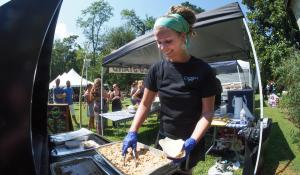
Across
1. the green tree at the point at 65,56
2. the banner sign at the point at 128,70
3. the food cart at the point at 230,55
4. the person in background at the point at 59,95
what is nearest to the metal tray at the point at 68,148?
the food cart at the point at 230,55

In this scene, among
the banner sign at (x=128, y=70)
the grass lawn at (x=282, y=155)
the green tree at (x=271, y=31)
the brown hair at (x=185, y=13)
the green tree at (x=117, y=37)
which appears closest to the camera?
the brown hair at (x=185, y=13)

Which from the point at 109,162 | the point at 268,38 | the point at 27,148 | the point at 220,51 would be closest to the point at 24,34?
the point at 27,148

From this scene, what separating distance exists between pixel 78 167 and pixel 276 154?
558cm

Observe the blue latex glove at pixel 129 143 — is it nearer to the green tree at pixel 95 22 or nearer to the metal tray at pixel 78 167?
the metal tray at pixel 78 167

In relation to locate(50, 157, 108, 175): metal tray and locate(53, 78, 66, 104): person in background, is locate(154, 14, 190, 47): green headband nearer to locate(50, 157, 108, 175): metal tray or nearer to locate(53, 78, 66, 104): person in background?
locate(50, 157, 108, 175): metal tray

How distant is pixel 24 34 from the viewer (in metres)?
1.14

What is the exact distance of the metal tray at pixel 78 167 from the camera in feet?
5.04

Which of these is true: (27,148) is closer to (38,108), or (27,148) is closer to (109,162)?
(109,162)

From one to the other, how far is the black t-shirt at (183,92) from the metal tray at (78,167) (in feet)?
2.05

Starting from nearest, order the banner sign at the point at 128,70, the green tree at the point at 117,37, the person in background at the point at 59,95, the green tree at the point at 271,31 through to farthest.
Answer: the banner sign at the point at 128,70 < the person in background at the point at 59,95 < the green tree at the point at 271,31 < the green tree at the point at 117,37

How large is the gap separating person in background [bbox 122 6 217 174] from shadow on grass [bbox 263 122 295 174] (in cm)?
380

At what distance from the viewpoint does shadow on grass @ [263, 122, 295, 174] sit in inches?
212

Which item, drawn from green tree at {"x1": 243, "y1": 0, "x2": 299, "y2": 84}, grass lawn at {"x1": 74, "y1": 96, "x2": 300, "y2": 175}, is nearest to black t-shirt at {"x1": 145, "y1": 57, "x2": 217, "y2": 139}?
grass lawn at {"x1": 74, "y1": 96, "x2": 300, "y2": 175}

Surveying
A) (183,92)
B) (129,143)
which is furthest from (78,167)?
(183,92)
